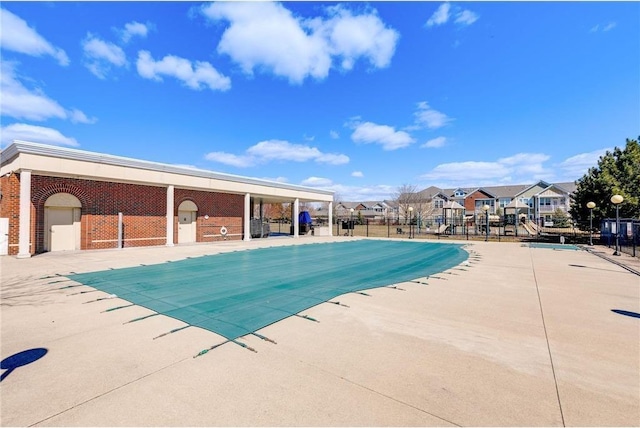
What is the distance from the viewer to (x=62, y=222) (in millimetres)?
13766

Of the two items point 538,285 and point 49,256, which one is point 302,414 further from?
point 49,256

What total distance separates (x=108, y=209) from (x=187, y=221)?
462 centimetres

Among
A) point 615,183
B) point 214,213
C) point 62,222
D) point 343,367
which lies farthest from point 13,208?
point 615,183

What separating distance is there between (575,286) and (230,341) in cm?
890

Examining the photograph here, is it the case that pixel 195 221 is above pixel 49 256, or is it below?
above

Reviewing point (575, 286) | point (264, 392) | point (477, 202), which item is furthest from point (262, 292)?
point (477, 202)

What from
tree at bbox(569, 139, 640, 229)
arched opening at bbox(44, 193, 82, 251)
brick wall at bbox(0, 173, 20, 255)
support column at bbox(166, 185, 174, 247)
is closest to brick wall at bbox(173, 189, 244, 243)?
support column at bbox(166, 185, 174, 247)

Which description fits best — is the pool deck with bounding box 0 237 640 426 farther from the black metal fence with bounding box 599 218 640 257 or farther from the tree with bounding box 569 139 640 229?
the tree with bounding box 569 139 640 229

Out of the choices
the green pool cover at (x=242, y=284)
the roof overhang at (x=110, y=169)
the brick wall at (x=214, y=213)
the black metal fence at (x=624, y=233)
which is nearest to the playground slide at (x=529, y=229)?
the black metal fence at (x=624, y=233)

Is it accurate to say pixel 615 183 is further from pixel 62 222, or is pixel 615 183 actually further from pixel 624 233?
pixel 62 222

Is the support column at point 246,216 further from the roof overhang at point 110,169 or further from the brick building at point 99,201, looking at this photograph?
the brick building at point 99,201

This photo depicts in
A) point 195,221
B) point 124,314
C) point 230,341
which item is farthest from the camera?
point 195,221

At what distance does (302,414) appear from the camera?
254 centimetres

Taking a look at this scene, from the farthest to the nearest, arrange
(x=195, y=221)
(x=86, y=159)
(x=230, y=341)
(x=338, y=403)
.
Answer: (x=195, y=221) < (x=86, y=159) < (x=230, y=341) < (x=338, y=403)
